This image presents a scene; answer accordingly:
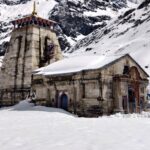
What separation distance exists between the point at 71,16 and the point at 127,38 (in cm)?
5981

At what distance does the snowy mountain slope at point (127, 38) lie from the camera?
239 ft

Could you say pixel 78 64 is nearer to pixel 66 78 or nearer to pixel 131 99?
pixel 66 78

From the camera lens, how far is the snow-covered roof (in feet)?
90.2

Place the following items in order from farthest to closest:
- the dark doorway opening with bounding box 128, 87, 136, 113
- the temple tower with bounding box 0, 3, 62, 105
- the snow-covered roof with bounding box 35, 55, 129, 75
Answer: the temple tower with bounding box 0, 3, 62, 105
the dark doorway opening with bounding box 128, 87, 136, 113
the snow-covered roof with bounding box 35, 55, 129, 75

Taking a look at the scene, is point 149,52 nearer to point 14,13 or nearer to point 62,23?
point 62,23

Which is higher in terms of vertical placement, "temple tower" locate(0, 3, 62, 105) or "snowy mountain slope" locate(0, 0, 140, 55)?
"snowy mountain slope" locate(0, 0, 140, 55)

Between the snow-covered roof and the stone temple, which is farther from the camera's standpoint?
the snow-covered roof

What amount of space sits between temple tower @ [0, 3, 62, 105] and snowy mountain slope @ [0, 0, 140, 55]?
3443 inches

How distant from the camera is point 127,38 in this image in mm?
90562

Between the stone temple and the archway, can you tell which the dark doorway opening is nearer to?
the stone temple

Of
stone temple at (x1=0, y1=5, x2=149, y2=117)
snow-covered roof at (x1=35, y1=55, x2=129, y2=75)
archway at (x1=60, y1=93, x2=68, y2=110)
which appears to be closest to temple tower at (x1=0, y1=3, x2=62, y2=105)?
stone temple at (x1=0, y1=5, x2=149, y2=117)

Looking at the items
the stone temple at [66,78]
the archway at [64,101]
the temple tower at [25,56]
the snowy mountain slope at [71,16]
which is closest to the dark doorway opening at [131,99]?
the stone temple at [66,78]

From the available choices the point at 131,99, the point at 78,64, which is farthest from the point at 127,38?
the point at 78,64

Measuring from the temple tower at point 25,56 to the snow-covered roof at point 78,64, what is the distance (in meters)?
2.90
